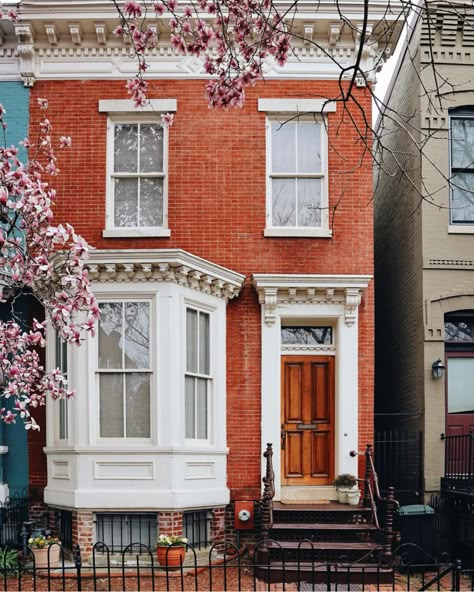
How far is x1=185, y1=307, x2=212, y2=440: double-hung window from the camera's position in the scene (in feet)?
40.5

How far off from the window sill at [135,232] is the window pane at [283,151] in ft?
6.92

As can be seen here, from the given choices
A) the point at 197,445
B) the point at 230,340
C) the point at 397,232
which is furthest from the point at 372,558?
the point at 397,232

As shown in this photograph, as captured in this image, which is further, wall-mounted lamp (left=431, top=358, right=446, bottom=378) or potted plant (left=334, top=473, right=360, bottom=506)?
wall-mounted lamp (left=431, top=358, right=446, bottom=378)

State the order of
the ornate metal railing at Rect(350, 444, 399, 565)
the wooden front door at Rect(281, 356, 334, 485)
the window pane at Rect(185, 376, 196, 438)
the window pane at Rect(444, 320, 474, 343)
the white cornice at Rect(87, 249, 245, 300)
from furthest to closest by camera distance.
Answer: the window pane at Rect(444, 320, 474, 343), the wooden front door at Rect(281, 356, 334, 485), the window pane at Rect(185, 376, 196, 438), the white cornice at Rect(87, 249, 245, 300), the ornate metal railing at Rect(350, 444, 399, 565)

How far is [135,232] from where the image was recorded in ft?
42.4

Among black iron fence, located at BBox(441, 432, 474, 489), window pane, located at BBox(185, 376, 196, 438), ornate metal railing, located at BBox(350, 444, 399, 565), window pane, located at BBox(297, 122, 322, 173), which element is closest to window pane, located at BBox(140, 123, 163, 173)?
window pane, located at BBox(297, 122, 322, 173)

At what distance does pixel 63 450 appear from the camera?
39.4 feet

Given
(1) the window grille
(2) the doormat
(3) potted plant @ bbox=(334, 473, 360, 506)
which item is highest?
(3) potted plant @ bbox=(334, 473, 360, 506)

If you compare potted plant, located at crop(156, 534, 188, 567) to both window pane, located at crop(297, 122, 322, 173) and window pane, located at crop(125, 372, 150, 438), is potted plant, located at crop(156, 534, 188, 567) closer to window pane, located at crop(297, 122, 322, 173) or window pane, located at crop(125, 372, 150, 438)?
window pane, located at crop(125, 372, 150, 438)

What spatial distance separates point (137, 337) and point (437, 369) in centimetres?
485

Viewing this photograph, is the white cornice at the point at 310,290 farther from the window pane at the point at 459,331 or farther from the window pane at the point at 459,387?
the window pane at the point at 459,387

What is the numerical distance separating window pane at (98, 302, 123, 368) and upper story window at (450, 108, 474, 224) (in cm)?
580

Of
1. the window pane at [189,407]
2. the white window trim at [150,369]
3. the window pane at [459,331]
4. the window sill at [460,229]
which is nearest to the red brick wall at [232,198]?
the window pane at [189,407]

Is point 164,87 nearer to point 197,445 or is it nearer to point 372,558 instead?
point 197,445
